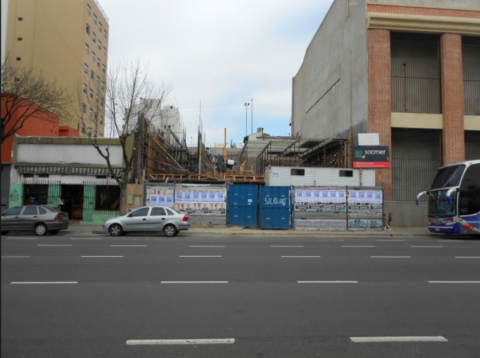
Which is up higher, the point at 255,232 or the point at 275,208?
the point at 275,208

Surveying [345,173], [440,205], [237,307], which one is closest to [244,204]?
[345,173]

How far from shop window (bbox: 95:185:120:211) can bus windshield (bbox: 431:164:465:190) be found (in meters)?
18.2

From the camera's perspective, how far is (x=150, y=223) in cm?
1819

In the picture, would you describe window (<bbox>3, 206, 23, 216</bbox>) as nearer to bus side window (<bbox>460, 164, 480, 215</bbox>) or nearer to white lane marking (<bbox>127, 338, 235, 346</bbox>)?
white lane marking (<bbox>127, 338, 235, 346</bbox>)

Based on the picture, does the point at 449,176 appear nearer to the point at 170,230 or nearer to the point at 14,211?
the point at 170,230

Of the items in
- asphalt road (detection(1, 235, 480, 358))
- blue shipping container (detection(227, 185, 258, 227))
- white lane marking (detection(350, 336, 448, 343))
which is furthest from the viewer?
blue shipping container (detection(227, 185, 258, 227))

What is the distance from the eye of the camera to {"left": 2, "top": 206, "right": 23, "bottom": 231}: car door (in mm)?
17494

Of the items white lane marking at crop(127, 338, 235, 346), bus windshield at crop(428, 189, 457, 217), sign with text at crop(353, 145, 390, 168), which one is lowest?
white lane marking at crop(127, 338, 235, 346)

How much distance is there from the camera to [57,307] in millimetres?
6035

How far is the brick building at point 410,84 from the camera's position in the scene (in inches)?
990

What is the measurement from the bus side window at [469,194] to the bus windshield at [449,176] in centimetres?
31

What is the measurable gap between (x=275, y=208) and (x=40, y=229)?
11908mm

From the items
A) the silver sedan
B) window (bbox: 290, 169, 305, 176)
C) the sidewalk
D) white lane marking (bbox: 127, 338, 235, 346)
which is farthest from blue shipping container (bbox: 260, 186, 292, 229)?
white lane marking (bbox: 127, 338, 235, 346)

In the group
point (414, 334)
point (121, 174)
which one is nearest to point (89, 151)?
point (121, 174)
